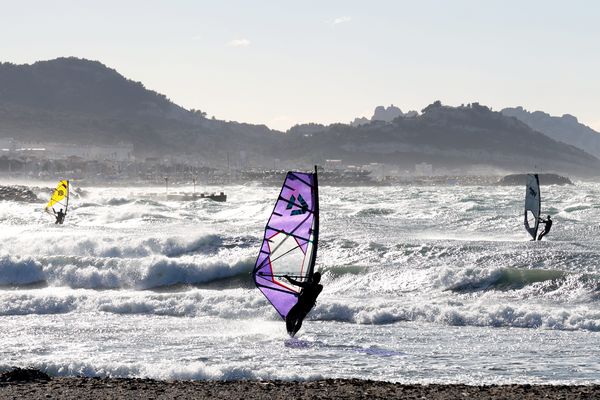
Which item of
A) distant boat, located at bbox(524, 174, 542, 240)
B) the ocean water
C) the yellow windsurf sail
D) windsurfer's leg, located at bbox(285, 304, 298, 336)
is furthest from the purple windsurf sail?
the yellow windsurf sail

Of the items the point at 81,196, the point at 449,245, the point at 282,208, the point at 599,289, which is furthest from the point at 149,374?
the point at 81,196

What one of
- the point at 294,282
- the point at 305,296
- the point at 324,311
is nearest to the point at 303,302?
the point at 305,296

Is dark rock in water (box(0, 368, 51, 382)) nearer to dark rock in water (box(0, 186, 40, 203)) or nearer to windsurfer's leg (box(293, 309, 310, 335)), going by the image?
windsurfer's leg (box(293, 309, 310, 335))

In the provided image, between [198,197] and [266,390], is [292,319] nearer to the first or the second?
[266,390]

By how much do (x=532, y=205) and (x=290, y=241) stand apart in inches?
902

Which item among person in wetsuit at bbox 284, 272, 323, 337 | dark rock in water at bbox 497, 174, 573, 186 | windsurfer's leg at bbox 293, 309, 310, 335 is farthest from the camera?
dark rock in water at bbox 497, 174, 573, 186

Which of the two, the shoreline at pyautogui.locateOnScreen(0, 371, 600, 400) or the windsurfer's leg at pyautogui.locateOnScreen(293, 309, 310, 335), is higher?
the windsurfer's leg at pyautogui.locateOnScreen(293, 309, 310, 335)

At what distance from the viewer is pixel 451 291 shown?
2294 cm

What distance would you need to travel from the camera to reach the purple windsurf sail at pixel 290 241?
15.0 m

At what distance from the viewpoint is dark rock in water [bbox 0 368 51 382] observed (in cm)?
1255

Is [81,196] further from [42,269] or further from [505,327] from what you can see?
[505,327]

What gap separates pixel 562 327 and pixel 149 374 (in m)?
8.66

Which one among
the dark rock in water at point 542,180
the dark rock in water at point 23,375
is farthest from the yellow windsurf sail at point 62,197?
the dark rock in water at point 542,180

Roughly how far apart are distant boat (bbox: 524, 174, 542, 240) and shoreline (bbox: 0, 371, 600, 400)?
23.4 meters
